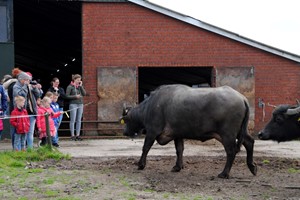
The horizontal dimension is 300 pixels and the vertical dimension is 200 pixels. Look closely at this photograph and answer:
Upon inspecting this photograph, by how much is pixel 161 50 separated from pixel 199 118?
8733 millimetres

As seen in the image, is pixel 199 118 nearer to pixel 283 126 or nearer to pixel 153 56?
pixel 283 126

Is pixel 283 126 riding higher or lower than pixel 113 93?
lower

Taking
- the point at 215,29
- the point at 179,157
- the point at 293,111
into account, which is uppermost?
the point at 215,29

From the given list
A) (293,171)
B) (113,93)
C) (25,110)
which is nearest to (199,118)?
(293,171)

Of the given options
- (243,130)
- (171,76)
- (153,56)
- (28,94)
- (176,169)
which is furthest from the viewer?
(171,76)

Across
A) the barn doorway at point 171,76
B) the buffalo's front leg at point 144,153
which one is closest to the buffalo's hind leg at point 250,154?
the buffalo's front leg at point 144,153

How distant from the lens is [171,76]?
26312mm

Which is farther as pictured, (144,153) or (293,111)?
(144,153)

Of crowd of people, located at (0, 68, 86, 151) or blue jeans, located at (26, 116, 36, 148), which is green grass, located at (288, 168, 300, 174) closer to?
crowd of people, located at (0, 68, 86, 151)

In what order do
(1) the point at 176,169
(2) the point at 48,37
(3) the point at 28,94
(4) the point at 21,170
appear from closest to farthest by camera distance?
(4) the point at 21,170
(1) the point at 176,169
(3) the point at 28,94
(2) the point at 48,37

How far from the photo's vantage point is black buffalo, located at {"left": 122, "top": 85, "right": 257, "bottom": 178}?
998 cm

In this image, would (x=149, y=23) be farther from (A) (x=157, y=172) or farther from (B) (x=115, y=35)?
(A) (x=157, y=172)

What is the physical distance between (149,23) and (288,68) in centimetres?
541

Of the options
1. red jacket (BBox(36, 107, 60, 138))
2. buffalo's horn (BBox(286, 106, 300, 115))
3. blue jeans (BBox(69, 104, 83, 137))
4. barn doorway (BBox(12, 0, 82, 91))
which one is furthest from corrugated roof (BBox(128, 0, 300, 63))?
buffalo's horn (BBox(286, 106, 300, 115))
